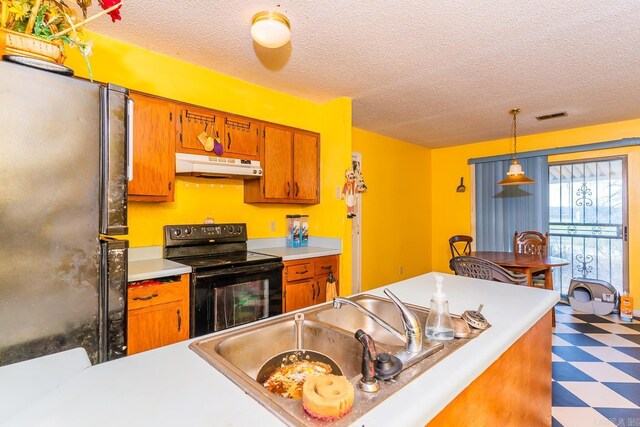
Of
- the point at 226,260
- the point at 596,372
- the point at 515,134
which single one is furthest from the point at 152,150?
the point at 515,134

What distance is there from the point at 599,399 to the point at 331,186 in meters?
2.65

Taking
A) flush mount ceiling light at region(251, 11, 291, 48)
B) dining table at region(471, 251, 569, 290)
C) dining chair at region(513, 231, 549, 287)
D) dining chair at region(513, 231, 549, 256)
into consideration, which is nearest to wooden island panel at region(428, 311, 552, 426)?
dining table at region(471, 251, 569, 290)

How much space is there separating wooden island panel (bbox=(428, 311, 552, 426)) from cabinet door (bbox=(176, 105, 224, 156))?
2.34 m

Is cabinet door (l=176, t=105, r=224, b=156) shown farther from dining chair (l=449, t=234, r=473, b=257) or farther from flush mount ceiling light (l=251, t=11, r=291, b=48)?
dining chair (l=449, t=234, r=473, b=257)

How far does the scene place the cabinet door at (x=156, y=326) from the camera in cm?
190

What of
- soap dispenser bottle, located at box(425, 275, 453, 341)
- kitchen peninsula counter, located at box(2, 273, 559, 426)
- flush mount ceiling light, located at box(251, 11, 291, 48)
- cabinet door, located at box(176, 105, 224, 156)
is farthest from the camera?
cabinet door, located at box(176, 105, 224, 156)

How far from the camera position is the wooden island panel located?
0.85m

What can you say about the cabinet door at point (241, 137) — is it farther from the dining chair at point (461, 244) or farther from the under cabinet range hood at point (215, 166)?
the dining chair at point (461, 244)

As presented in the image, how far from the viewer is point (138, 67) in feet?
7.66

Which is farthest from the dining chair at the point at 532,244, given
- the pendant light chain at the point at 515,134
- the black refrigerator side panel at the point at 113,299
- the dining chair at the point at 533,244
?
the black refrigerator side panel at the point at 113,299

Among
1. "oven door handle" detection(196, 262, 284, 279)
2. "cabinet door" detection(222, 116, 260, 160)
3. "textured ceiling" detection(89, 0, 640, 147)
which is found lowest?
"oven door handle" detection(196, 262, 284, 279)

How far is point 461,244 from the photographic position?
17.5 feet

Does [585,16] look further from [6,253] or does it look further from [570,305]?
[570,305]

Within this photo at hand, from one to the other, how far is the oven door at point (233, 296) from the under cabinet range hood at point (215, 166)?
0.79 metres
